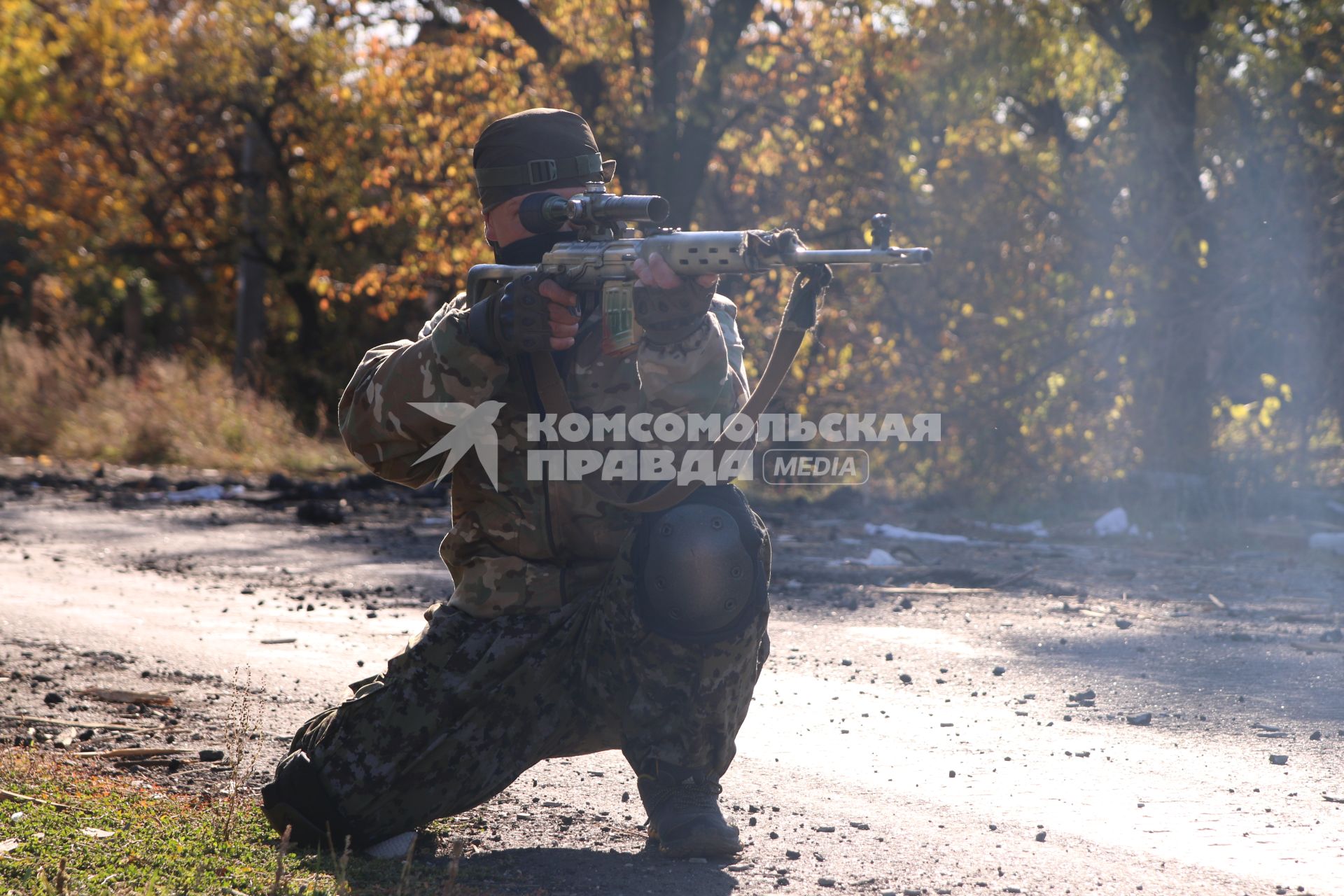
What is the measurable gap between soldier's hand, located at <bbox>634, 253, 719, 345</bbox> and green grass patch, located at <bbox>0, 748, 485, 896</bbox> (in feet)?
4.13

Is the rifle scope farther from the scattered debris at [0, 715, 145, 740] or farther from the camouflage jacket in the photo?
the scattered debris at [0, 715, 145, 740]

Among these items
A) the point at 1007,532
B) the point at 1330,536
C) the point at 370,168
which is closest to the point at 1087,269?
the point at 1007,532

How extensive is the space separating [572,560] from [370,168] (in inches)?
562

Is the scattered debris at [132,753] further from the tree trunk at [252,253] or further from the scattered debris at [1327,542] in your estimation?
the tree trunk at [252,253]

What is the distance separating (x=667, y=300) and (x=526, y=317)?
0.33m

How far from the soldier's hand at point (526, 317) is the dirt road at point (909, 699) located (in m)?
1.13

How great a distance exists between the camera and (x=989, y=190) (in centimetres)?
1077

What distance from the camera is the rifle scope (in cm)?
303

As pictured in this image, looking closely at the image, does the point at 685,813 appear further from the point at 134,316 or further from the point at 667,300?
the point at 134,316

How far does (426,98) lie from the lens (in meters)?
15.1

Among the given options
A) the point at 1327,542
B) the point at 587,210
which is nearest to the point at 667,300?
the point at 587,210

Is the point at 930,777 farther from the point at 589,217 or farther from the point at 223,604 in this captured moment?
the point at 223,604

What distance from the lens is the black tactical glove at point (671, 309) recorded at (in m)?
3.09

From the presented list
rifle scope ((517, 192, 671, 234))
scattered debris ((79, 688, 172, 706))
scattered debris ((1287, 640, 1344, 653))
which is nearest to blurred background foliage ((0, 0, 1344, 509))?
scattered debris ((1287, 640, 1344, 653))
